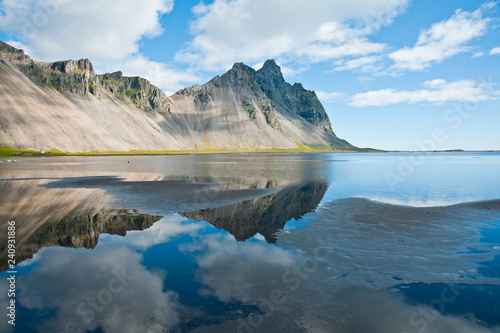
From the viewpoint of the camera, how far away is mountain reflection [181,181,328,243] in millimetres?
19112

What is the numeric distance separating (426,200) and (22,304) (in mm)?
33825

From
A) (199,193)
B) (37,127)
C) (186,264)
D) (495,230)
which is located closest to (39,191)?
(199,193)

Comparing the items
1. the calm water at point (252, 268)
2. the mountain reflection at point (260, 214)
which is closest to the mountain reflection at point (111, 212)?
the mountain reflection at point (260, 214)

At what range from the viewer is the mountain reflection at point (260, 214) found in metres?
19.1

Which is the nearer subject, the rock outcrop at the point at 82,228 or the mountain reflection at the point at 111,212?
the rock outcrop at the point at 82,228

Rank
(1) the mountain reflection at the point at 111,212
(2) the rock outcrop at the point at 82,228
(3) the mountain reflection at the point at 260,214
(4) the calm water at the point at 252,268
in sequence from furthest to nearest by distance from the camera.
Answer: (3) the mountain reflection at the point at 260,214 < (1) the mountain reflection at the point at 111,212 < (2) the rock outcrop at the point at 82,228 < (4) the calm water at the point at 252,268

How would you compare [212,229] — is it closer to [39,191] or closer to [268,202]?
[268,202]

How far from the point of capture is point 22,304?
955 centimetres

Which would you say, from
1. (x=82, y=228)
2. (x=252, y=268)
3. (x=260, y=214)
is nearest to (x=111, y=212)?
(x=82, y=228)

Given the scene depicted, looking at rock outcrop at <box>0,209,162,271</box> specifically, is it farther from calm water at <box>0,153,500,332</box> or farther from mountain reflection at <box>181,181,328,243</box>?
mountain reflection at <box>181,181,328,243</box>

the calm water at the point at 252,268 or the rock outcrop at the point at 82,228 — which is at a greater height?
the calm water at the point at 252,268

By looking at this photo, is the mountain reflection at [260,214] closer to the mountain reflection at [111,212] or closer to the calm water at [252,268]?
the mountain reflection at [111,212]

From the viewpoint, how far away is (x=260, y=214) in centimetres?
2331

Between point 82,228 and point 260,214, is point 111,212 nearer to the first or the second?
point 82,228
